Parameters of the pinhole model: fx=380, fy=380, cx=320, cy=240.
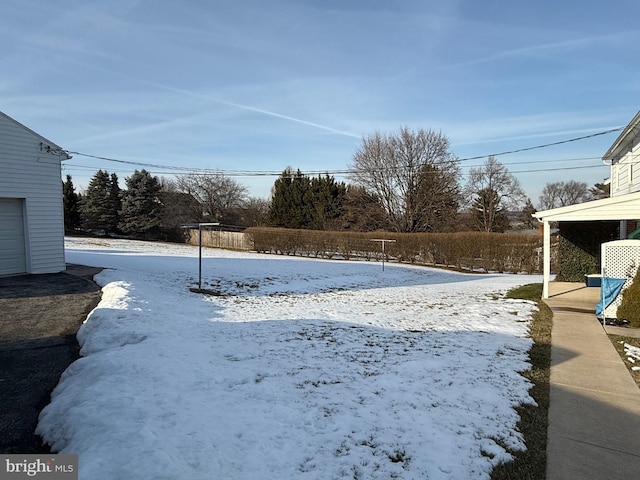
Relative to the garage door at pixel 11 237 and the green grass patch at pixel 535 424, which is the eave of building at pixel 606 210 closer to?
the green grass patch at pixel 535 424

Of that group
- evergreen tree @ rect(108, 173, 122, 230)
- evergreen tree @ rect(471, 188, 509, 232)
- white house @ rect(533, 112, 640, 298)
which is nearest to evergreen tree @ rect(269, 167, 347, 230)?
evergreen tree @ rect(471, 188, 509, 232)

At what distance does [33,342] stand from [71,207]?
150 feet

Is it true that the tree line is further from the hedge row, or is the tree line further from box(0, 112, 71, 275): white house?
box(0, 112, 71, 275): white house

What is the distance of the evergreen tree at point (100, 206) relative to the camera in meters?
39.6

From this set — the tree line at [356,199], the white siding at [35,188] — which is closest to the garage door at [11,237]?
the white siding at [35,188]

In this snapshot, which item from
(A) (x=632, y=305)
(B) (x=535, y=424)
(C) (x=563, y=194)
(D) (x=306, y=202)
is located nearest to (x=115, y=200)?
(D) (x=306, y=202)

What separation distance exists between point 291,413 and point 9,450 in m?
2.17

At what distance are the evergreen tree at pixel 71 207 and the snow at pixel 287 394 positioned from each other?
4290 centimetres

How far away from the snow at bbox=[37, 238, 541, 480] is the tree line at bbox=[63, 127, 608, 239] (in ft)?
76.2

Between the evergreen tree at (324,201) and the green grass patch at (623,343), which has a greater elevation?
the evergreen tree at (324,201)

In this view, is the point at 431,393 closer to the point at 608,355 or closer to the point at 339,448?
the point at 339,448

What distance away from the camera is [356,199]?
105ft

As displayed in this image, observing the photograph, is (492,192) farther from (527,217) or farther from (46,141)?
(46,141)

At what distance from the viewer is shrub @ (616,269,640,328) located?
6.85 m
